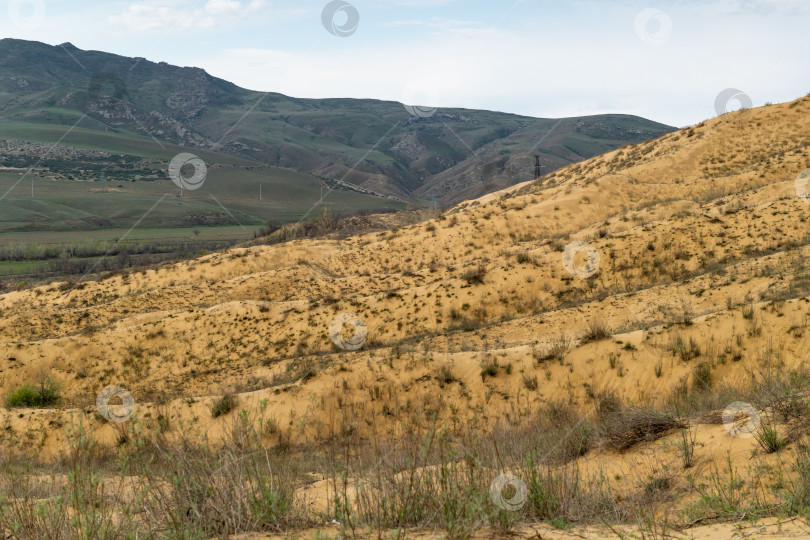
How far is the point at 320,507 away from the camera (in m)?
5.86

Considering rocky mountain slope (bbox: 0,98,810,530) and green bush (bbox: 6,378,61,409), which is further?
green bush (bbox: 6,378,61,409)

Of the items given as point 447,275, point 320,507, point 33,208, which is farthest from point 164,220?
point 320,507

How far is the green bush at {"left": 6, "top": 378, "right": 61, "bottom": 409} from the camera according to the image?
17.9m

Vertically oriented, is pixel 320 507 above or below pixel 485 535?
below

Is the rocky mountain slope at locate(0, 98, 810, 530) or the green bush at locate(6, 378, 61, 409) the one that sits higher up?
the rocky mountain slope at locate(0, 98, 810, 530)

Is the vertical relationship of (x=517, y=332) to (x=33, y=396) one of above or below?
above

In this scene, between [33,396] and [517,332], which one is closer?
[517,332]

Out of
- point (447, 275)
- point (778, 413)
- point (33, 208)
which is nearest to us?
point (778, 413)

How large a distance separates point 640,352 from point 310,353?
10.9m

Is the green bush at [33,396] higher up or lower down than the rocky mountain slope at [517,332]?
lower down

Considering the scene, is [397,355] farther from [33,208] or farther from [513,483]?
[33,208]

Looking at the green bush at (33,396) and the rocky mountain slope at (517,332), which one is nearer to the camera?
the rocky mountain slope at (517,332)

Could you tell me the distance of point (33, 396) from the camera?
18.3m

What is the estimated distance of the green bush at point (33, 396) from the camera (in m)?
17.9
